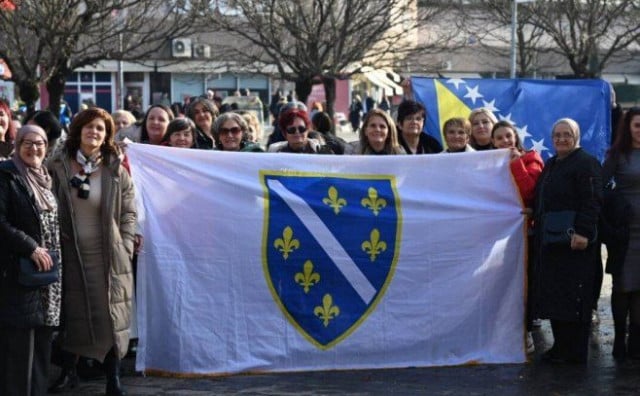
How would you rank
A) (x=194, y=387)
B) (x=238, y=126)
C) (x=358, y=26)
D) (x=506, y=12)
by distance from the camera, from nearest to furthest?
(x=194, y=387) → (x=238, y=126) → (x=358, y=26) → (x=506, y=12)

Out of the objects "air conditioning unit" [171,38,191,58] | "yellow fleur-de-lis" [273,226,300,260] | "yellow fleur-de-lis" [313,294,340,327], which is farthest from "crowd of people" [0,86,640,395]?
"air conditioning unit" [171,38,191,58]

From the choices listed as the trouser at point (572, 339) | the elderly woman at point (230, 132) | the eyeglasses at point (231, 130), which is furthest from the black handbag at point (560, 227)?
the eyeglasses at point (231, 130)

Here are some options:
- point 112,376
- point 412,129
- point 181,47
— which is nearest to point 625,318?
point 412,129

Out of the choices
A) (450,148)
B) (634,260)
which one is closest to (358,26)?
(450,148)

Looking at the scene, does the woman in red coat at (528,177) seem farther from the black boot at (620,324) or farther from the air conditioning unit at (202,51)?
the air conditioning unit at (202,51)

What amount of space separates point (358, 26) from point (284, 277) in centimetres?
1237

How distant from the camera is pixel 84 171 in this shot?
7.01 meters

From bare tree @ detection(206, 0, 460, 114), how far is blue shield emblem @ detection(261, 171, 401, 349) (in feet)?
37.5

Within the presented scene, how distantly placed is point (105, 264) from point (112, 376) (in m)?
0.74

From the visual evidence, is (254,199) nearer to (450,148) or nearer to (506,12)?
(450,148)

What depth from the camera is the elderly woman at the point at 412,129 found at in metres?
9.01

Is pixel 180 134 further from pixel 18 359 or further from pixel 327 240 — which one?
pixel 18 359

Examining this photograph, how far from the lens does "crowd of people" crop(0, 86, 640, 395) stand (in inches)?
253

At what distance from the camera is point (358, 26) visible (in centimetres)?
1966
